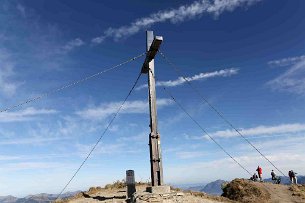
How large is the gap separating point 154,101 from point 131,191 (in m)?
5.00

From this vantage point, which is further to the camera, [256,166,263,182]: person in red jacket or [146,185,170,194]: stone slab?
[256,166,263,182]: person in red jacket

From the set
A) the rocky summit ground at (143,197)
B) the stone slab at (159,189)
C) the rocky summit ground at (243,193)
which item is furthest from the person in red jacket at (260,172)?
the stone slab at (159,189)

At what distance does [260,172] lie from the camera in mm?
34812

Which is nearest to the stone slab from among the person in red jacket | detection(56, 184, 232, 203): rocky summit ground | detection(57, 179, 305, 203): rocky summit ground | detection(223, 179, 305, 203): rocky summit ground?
detection(56, 184, 232, 203): rocky summit ground

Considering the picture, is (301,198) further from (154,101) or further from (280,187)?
(154,101)

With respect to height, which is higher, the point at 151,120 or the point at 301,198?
the point at 151,120

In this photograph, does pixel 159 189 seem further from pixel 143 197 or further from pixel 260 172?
pixel 260 172

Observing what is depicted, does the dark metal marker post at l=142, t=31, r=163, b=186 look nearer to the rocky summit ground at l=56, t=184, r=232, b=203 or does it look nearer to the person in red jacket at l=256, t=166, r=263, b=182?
the rocky summit ground at l=56, t=184, r=232, b=203

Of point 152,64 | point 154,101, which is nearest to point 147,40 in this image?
point 152,64

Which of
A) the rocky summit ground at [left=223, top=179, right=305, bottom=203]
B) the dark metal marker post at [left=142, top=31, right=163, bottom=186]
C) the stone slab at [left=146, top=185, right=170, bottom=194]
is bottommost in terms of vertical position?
the rocky summit ground at [left=223, top=179, right=305, bottom=203]

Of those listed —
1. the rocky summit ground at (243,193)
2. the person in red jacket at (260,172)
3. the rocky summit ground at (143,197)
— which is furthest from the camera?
the person in red jacket at (260,172)

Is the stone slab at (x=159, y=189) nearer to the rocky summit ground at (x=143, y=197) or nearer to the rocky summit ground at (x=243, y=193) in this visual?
the rocky summit ground at (x=143, y=197)

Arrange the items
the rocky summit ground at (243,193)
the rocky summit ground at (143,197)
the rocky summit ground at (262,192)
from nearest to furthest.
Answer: the rocky summit ground at (143,197), the rocky summit ground at (243,193), the rocky summit ground at (262,192)

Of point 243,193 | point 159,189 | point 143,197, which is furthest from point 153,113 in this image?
point 243,193
